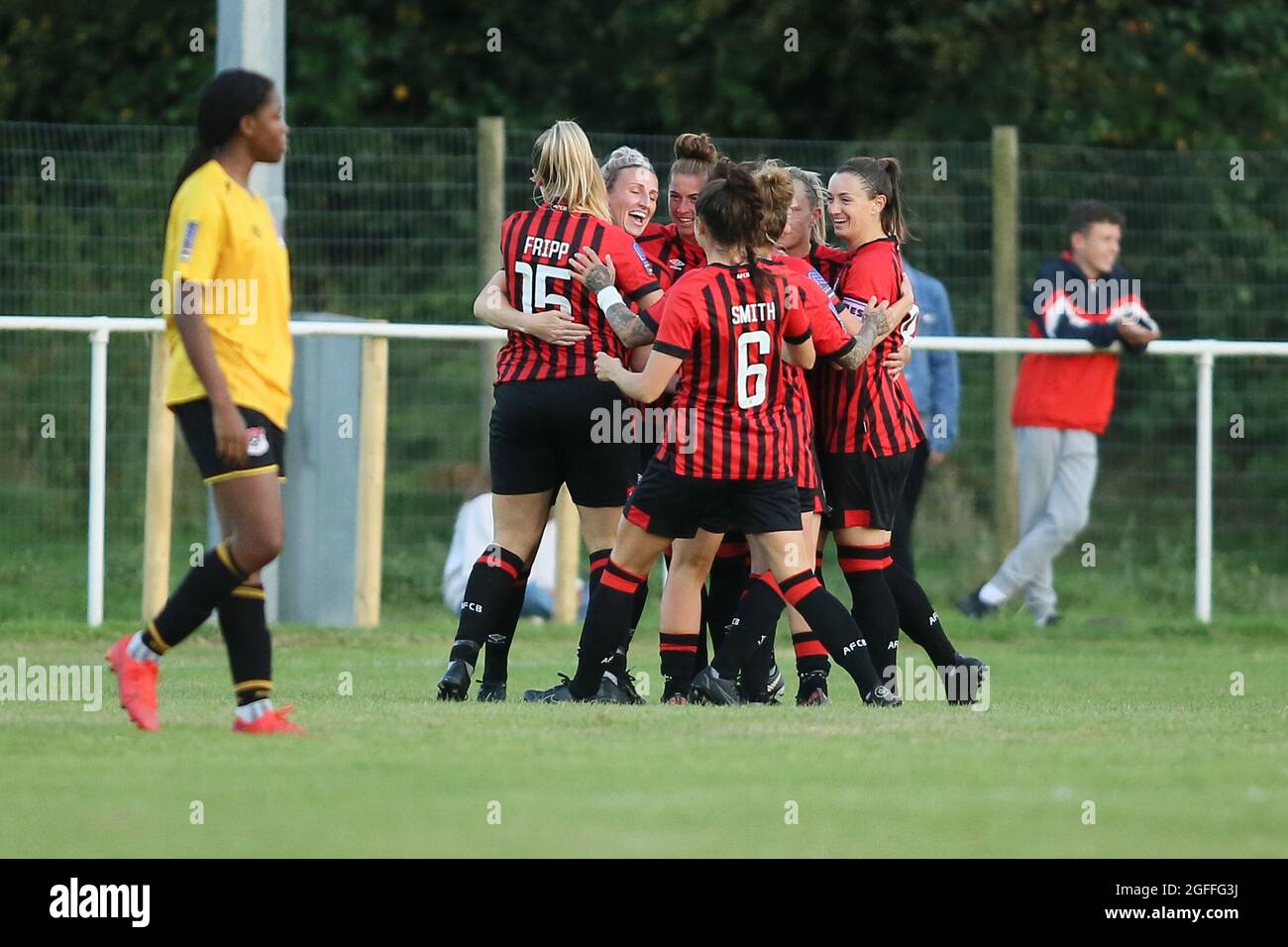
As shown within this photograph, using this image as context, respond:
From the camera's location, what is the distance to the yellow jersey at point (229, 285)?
6332 mm

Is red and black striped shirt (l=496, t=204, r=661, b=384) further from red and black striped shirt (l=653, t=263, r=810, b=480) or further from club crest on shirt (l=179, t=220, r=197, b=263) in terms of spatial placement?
club crest on shirt (l=179, t=220, r=197, b=263)

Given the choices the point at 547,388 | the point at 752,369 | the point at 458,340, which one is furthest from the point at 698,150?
the point at 458,340

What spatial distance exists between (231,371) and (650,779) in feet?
5.59

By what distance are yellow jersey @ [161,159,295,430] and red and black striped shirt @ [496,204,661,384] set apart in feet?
4.81

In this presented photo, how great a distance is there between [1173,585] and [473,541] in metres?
4.03

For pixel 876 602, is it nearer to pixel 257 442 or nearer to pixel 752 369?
pixel 752 369

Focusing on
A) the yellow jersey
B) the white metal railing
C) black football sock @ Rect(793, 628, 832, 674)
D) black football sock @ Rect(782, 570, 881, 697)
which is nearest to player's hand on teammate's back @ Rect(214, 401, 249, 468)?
the yellow jersey

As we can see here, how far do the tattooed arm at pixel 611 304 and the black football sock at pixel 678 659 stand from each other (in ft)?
3.44

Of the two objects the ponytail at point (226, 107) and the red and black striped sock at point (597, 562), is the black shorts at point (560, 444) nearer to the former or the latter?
the red and black striped sock at point (597, 562)

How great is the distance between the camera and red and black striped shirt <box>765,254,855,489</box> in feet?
24.7

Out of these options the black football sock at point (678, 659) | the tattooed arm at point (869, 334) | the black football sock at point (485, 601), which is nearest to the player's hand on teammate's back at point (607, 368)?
the tattooed arm at point (869, 334)

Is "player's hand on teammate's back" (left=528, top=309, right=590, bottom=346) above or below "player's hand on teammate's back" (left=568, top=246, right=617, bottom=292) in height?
below

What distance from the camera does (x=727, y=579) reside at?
8617mm
